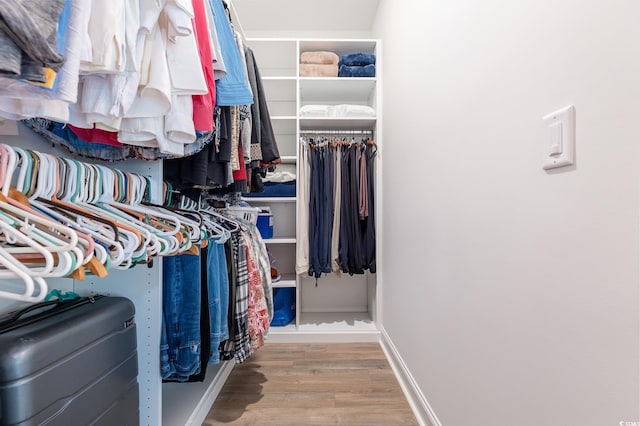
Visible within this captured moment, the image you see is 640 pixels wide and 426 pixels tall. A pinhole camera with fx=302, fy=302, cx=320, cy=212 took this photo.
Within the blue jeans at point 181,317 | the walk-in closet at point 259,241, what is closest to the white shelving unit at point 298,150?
the walk-in closet at point 259,241

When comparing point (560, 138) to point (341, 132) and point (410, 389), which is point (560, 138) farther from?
point (341, 132)

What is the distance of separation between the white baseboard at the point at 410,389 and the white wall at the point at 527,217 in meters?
0.06

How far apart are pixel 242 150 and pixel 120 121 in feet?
2.02

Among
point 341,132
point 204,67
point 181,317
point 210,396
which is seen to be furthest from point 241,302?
point 341,132

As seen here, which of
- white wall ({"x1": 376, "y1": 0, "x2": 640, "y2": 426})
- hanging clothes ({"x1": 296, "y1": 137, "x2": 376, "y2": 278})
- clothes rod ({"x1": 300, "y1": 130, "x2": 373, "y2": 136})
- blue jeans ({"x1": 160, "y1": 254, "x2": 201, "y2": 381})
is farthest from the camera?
clothes rod ({"x1": 300, "y1": 130, "x2": 373, "y2": 136})

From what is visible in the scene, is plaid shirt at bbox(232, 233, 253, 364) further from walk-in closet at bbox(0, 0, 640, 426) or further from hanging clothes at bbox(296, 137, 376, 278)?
hanging clothes at bbox(296, 137, 376, 278)

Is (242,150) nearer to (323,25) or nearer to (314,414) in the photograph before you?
(314,414)

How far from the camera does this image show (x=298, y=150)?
2281 millimetres

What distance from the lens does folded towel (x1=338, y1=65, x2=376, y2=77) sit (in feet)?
7.72

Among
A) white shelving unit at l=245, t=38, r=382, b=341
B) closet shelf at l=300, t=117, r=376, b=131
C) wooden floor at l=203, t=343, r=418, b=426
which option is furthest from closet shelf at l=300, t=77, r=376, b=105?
wooden floor at l=203, t=343, r=418, b=426

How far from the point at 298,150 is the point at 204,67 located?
4.62 feet

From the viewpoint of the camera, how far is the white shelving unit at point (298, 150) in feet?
7.59

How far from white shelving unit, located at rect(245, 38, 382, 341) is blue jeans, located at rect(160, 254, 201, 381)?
1.18m

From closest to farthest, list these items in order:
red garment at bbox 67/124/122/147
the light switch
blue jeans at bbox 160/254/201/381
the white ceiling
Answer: the light switch
red garment at bbox 67/124/122/147
blue jeans at bbox 160/254/201/381
the white ceiling
